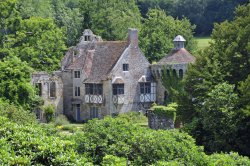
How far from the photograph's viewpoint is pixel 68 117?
69875 millimetres

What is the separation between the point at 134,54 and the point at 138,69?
1694 mm

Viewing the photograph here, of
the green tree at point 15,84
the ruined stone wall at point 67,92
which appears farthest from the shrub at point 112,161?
the ruined stone wall at point 67,92

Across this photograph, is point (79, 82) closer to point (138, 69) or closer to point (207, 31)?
point (138, 69)

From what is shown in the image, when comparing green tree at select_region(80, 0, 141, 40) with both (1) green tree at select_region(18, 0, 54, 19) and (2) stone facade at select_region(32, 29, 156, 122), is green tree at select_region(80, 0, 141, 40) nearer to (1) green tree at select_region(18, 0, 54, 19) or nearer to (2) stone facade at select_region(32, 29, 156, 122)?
(1) green tree at select_region(18, 0, 54, 19)

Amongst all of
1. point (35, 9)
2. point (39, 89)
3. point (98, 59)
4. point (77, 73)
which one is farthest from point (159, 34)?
point (35, 9)

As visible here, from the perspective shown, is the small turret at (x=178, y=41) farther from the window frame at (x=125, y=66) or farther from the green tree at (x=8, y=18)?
the green tree at (x=8, y=18)

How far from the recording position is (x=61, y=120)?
218 feet

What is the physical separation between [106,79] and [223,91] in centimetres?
2327

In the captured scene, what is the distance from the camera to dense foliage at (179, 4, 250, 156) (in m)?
44.0

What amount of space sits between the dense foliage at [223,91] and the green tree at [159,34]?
2546cm

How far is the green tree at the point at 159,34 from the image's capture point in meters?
77.1

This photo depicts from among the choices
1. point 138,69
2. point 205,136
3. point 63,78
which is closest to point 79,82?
point 63,78

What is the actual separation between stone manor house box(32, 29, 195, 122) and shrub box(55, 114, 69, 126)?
4.83 feet

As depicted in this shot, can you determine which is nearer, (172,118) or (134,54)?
(172,118)
